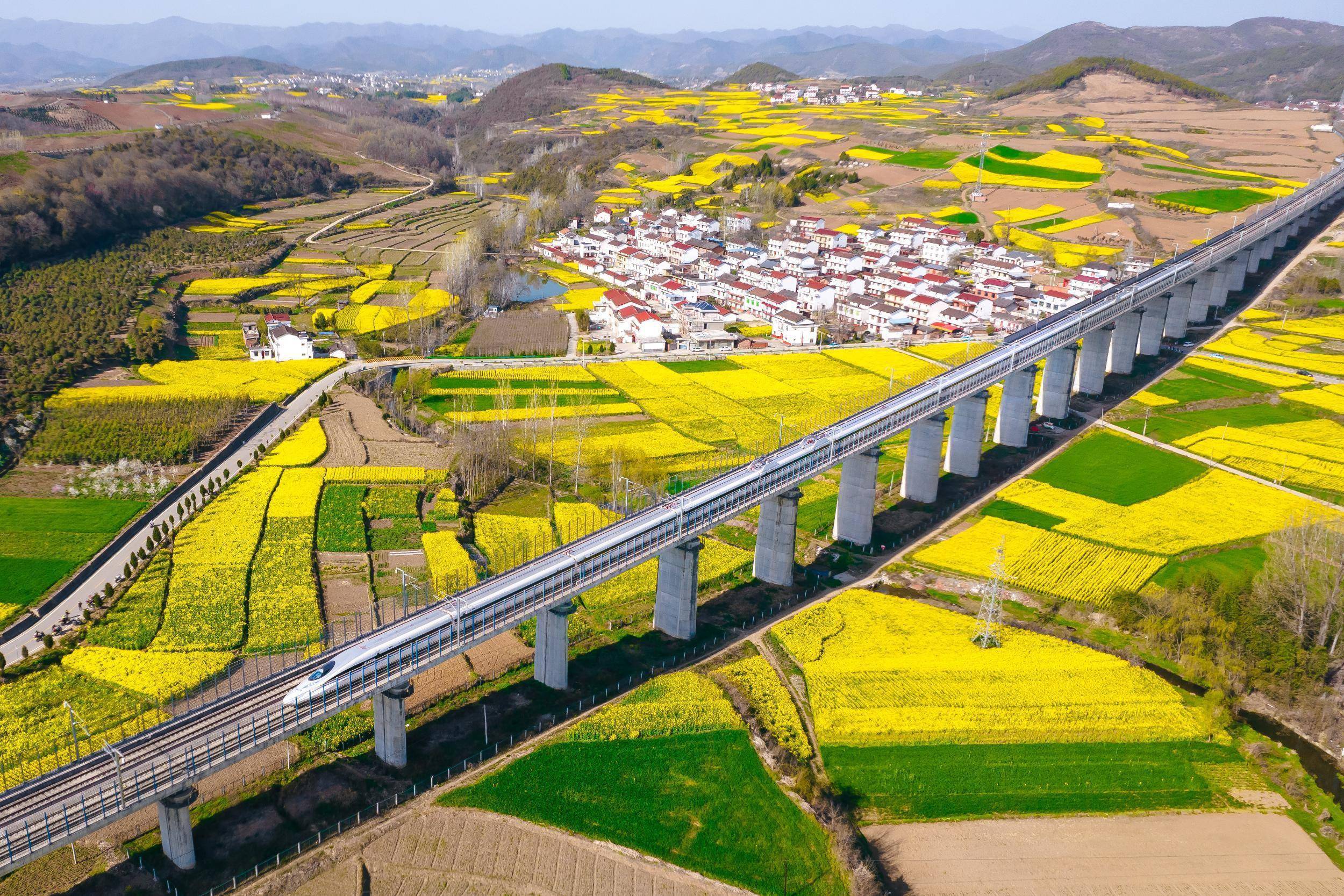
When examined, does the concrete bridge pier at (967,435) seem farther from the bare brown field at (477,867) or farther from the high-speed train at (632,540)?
the bare brown field at (477,867)

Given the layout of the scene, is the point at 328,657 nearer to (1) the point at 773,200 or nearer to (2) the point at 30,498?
(2) the point at 30,498

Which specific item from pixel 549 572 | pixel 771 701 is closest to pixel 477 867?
pixel 549 572

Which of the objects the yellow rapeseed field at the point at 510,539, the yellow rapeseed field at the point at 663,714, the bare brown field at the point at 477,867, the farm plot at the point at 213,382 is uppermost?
the farm plot at the point at 213,382

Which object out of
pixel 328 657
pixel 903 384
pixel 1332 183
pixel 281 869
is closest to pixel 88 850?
pixel 281 869

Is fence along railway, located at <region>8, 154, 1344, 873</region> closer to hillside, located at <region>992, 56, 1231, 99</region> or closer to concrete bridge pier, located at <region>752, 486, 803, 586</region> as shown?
concrete bridge pier, located at <region>752, 486, 803, 586</region>

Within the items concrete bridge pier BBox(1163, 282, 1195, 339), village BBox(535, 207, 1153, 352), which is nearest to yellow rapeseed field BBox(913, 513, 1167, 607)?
village BBox(535, 207, 1153, 352)

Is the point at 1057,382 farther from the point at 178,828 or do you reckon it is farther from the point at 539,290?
the point at 178,828

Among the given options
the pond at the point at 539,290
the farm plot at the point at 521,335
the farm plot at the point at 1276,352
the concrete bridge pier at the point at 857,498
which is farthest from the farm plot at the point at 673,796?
the pond at the point at 539,290
